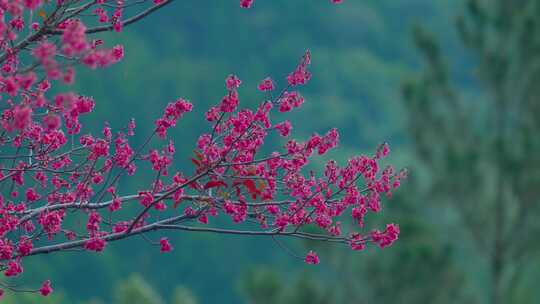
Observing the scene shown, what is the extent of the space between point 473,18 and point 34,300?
15382 mm

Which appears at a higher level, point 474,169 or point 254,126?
point 474,169

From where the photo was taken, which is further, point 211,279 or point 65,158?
point 211,279

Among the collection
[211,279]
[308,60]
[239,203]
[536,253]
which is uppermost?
[211,279]

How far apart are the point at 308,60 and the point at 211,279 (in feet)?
165

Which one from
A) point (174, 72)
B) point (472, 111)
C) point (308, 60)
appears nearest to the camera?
point (308, 60)

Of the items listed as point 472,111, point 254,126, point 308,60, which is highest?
point 472,111

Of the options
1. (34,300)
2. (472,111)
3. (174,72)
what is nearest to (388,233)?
(472,111)

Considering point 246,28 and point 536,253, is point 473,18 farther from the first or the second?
point 246,28

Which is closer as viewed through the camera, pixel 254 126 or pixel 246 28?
pixel 254 126

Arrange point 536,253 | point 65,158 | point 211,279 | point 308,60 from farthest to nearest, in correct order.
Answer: point 211,279
point 536,253
point 65,158
point 308,60

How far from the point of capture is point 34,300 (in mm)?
26266

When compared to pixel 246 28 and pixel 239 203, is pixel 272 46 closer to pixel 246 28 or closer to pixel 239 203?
pixel 246 28

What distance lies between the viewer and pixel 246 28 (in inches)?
3150

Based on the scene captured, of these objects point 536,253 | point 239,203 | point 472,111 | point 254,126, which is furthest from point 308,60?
point 472,111
